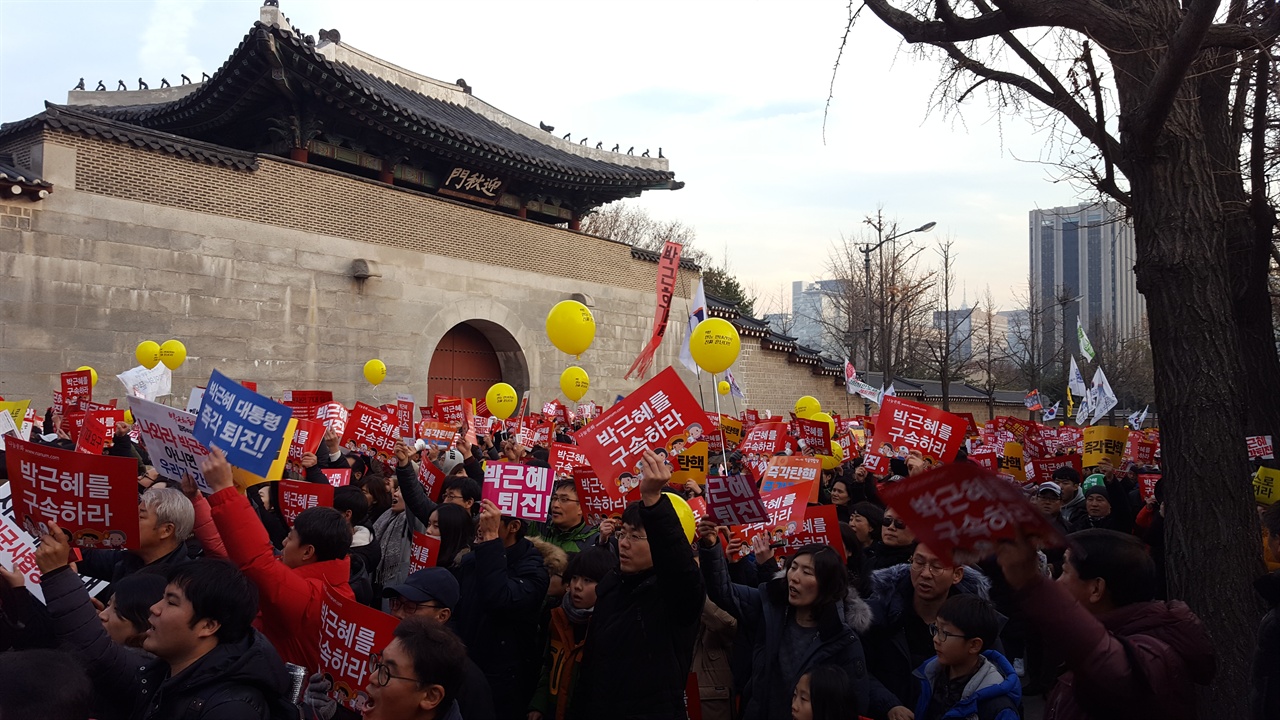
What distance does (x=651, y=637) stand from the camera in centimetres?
325

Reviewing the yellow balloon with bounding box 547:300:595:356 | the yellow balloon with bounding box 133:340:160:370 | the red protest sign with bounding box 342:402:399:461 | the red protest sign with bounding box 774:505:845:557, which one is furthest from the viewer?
the yellow balloon with bounding box 133:340:160:370

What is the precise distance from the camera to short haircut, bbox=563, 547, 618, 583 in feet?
11.7

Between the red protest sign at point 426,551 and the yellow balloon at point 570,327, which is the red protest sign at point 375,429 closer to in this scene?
the yellow balloon at point 570,327

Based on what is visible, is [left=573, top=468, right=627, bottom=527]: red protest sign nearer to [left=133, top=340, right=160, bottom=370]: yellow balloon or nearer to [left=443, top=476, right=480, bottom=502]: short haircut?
[left=443, top=476, right=480, bottom=502]: short haircut

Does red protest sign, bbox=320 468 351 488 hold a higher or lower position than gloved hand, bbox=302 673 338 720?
higher

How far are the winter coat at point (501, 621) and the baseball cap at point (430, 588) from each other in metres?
0.21

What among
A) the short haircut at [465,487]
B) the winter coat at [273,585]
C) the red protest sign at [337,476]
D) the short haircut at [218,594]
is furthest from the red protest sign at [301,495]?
the short haircut at [218,594]

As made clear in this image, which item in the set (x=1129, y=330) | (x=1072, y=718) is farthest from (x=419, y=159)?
(x=1129, y=330)

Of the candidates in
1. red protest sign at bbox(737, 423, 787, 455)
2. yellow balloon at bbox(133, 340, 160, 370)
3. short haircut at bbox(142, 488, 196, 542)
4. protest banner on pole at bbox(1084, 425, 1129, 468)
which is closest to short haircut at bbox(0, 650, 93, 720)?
short haircut at bbox(142, 488, 196, 542)

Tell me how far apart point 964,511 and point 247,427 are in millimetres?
3119

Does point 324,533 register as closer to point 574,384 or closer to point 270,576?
point 270,576

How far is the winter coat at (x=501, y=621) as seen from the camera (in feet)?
11.4

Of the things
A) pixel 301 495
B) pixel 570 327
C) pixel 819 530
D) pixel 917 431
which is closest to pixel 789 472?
pixel 819 530

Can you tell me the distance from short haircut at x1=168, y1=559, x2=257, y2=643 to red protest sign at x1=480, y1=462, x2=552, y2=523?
1.60 m
